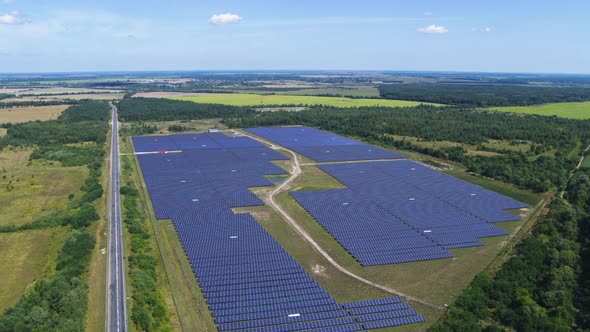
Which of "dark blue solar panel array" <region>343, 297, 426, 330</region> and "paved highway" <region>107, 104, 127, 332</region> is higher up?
"paved highway" <region>107, 104, 127, 332</region>

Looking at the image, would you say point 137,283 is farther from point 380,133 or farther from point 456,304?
point 380,133

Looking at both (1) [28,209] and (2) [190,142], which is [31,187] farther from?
(2) [190,142]

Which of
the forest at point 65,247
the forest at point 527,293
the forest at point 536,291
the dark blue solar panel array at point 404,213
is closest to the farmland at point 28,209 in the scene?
the forest at point 65,247

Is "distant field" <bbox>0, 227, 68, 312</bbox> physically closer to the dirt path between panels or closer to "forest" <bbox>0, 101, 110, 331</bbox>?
"forest" <bbox>0, 101, 110, 331</bbox>

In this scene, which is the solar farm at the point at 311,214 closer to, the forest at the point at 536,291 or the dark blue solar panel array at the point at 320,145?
the dark blue solar panel array at the point at 320,145

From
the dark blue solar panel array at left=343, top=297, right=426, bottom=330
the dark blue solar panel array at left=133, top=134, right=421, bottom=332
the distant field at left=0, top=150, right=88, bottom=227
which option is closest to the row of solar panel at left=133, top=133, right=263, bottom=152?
Answer: the dark blue solar panel array at left=133, top=134, right=421, bottom=332

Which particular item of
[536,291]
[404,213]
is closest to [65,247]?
[404,213]

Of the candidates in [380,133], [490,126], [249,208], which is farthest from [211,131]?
[490,126]
